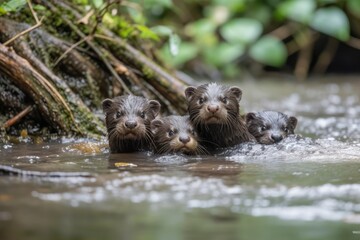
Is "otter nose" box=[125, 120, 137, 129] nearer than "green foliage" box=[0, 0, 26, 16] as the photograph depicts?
Yes

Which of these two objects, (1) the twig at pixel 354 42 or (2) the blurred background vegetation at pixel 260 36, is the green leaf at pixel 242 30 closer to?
(2) the blurred background vegetation at pixel 260 36

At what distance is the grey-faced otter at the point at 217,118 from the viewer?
635 centimetres

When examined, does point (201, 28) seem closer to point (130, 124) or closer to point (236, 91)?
point (236, 91)

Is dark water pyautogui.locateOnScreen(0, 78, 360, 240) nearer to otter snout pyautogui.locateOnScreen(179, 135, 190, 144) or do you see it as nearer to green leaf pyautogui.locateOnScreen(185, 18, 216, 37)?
otter snout pyautogui.locateOnScreen(179, 135, 190, 144)

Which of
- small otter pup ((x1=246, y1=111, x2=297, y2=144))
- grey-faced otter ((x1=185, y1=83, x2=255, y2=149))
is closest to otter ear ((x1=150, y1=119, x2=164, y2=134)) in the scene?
grey-faced otter ((x1=185, y1=83, x2=255, y2=149))

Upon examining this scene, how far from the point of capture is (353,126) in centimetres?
859

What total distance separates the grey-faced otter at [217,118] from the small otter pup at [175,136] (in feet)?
0.42

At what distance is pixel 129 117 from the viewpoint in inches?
249

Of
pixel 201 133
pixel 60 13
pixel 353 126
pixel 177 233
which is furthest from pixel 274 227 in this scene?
pixel 353 126

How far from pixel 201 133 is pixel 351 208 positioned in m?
2.55

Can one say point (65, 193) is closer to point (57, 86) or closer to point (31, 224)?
point (31, 224)

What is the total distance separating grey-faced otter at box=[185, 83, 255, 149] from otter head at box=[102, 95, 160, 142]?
14.5 inches

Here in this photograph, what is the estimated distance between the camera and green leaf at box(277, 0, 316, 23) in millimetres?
13734

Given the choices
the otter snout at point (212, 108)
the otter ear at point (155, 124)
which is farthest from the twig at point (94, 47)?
the otter snout at point (212, 108)
